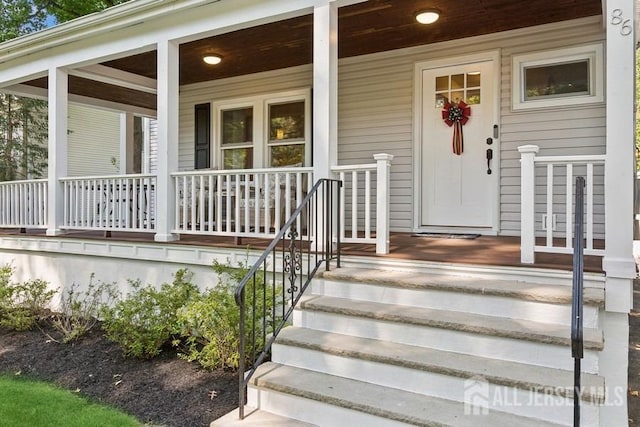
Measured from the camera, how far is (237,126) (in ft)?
24.3

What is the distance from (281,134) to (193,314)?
12.1 ft

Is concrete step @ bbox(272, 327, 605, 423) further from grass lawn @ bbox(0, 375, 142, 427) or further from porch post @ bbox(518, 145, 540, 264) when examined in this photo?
grass lawn @ bbox(0, 375, 142, 427)

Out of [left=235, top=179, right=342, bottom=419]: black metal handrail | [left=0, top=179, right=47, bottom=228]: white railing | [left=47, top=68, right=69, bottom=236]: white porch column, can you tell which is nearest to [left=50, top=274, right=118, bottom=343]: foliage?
[left=47, top=68, right=69, bottom=236]: white porch column

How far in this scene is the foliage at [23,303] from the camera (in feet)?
17.4

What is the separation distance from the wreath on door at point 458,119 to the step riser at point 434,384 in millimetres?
3364

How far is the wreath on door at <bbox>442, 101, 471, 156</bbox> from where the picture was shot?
18.0 ft

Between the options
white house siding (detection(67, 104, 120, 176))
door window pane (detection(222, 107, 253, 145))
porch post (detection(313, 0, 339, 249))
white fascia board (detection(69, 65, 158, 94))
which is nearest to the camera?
porch post (detection(313, 0, 339, 249))

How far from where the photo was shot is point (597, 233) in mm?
4895

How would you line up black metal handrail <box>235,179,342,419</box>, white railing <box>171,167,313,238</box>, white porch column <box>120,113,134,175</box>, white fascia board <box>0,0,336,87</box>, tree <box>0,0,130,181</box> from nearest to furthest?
black metal handrail <box>235,179,342,419</box> < white railing <box>171,167,313,238</box> < white fascia board <box>0,0,336,87</box> < white porch column <box>120,113,134,175</box> < tree <box>0,0,130,181</box>

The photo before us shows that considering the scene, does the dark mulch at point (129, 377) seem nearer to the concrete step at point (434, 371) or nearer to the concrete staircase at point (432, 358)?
the concrete staircase at point (432, 358)

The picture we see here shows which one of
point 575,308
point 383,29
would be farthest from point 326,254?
point 383,29

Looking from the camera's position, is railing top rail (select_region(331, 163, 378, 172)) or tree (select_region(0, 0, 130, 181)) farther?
tree (select_region(0, 0, 130, 181))

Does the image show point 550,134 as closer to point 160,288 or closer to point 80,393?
point 160,288

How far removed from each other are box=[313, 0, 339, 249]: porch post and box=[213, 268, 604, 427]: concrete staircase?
3.45ft
